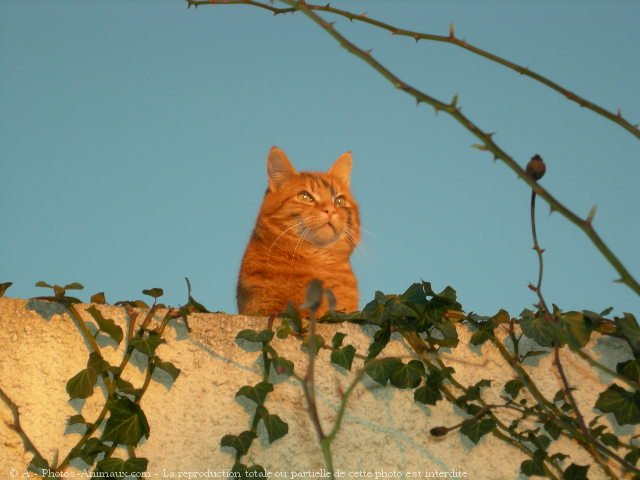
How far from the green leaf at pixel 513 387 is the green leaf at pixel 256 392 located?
88 cm

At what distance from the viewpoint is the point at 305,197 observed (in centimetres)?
596

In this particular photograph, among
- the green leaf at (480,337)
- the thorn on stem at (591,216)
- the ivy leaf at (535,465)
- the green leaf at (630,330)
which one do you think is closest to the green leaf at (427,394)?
the green leaf at (480,337)

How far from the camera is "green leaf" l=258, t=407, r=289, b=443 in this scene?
2.74 meters

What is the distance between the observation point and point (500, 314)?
3.02 meters

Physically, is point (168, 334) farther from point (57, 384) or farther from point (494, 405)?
point (494, 405)

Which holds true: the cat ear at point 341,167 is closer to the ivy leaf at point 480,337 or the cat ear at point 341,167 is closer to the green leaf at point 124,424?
the ivy leaf at point 480,337

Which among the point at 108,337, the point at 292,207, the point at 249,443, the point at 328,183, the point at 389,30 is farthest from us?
the point at 328,183

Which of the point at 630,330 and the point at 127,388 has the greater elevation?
the point at 630,330

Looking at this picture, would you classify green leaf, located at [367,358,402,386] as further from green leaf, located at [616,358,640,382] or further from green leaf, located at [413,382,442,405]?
green leaf, located at [616,358,640,382]

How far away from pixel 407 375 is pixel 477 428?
31cm

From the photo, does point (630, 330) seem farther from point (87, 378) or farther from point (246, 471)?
point (87, 378)

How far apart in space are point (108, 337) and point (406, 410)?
1.13 meters

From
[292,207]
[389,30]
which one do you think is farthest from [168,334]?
[292,207]

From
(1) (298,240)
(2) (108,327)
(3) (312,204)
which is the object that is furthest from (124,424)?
(3) (312,204)
